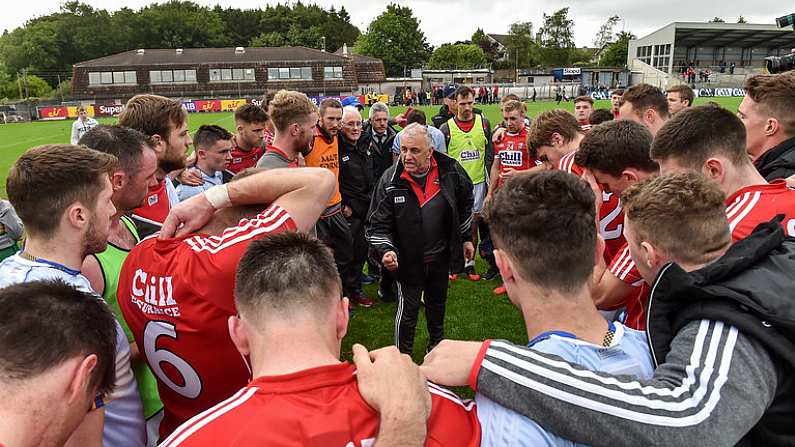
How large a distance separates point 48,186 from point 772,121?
4.31 metres

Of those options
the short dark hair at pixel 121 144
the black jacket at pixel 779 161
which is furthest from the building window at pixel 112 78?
the black jacket at pixel 779 161

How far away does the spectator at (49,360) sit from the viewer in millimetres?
1387

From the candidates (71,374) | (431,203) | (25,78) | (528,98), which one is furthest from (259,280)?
(25,78)

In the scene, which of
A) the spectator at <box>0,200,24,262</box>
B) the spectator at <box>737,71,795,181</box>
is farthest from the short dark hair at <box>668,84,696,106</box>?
the spectator at <box>0,200,24,262</box>

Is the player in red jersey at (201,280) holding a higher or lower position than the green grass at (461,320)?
higher

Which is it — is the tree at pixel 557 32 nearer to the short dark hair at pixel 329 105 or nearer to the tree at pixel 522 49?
the tree at pixel 522 49

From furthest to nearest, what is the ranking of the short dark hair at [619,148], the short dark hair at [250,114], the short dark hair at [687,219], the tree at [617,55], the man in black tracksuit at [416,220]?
the tree at [617,55], the short dark hair at [250,114], the man in black tracksuit at [416,220], the short dark hair at [619,148], the short dark hair at [687,219]

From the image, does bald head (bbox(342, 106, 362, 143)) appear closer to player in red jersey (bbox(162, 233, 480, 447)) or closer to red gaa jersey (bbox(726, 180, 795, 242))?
red gaa jersey (bbox(726, 180, 795, 242))

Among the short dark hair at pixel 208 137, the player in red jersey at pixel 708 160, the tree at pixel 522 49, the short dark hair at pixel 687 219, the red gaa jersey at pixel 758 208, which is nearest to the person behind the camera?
the short dark hair at pixel 687 219

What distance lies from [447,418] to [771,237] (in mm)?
1217

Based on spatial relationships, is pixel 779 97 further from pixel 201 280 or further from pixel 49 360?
pixel 49 360

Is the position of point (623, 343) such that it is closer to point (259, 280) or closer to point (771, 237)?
point (771, 237)

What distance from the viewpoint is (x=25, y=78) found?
60969 millimetres

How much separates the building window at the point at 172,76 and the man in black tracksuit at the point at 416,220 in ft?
206
